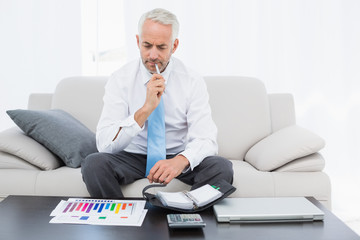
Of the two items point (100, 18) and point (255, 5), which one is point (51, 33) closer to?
point (100, 18)

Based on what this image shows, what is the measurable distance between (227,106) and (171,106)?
562 millimetres

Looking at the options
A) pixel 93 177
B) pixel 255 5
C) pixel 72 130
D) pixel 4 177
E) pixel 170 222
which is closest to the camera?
pixel 170 222

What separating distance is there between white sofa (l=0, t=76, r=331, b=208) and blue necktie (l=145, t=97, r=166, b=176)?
116 mm

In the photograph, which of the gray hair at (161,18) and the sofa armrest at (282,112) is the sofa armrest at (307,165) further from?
the gray hair at (161,18)

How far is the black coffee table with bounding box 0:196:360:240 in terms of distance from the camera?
1.11 metres

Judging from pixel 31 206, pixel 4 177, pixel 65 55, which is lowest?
pixel 4 177

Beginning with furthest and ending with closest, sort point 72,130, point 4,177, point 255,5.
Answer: point 255,5 < point 72,130 < point 4,177

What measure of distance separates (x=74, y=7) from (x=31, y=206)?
7.19 feet

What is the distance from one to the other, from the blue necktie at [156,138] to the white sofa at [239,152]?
12 centimetres

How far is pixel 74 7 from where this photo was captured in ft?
10.4

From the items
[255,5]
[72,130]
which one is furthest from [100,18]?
[72,130]

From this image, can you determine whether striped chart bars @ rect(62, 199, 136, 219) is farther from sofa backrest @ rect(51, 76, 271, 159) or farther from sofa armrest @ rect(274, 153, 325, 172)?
Answer: sofa backrest @ rect(51, 76, 271, 159)

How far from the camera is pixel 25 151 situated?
195 cm

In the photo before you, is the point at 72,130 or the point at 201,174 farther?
the point at 72,130
